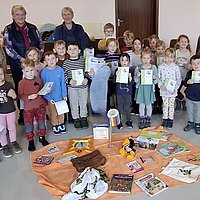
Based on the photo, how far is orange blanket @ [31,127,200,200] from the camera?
2826 millimetres

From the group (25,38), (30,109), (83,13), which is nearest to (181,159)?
(30,109)

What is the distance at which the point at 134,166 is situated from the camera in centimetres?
310

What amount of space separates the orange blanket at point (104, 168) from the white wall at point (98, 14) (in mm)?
3549

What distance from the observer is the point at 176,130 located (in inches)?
153

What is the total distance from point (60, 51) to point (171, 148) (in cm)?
174

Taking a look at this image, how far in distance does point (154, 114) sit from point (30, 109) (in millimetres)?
1754

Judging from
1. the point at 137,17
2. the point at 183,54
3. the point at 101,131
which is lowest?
the point at 101,131

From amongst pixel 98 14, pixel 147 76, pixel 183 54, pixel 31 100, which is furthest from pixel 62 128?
pixel 98 14

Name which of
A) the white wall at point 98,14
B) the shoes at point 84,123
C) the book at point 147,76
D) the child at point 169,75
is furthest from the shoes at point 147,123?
the white wall at point 98,14

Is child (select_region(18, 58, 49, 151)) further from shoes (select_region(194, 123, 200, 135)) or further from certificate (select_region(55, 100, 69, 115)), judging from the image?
shoes (select_region(194, 123, 200, 135))

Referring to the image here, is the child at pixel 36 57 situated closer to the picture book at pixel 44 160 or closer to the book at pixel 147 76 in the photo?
the picture book at pixel 44 160

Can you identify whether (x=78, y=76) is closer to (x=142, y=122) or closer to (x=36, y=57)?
(x=36, y=57)

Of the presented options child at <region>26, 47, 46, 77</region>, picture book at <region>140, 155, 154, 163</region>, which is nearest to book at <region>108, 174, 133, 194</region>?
picture book at <region>140, 155, 154, 163</region>

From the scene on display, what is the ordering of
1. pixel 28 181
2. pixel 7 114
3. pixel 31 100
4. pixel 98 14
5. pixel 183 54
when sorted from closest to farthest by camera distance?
1. pixel 28 181
2. pixel 7 114
3. pixel 31 100
4. pixel 183 54
5. pixel 98 14
